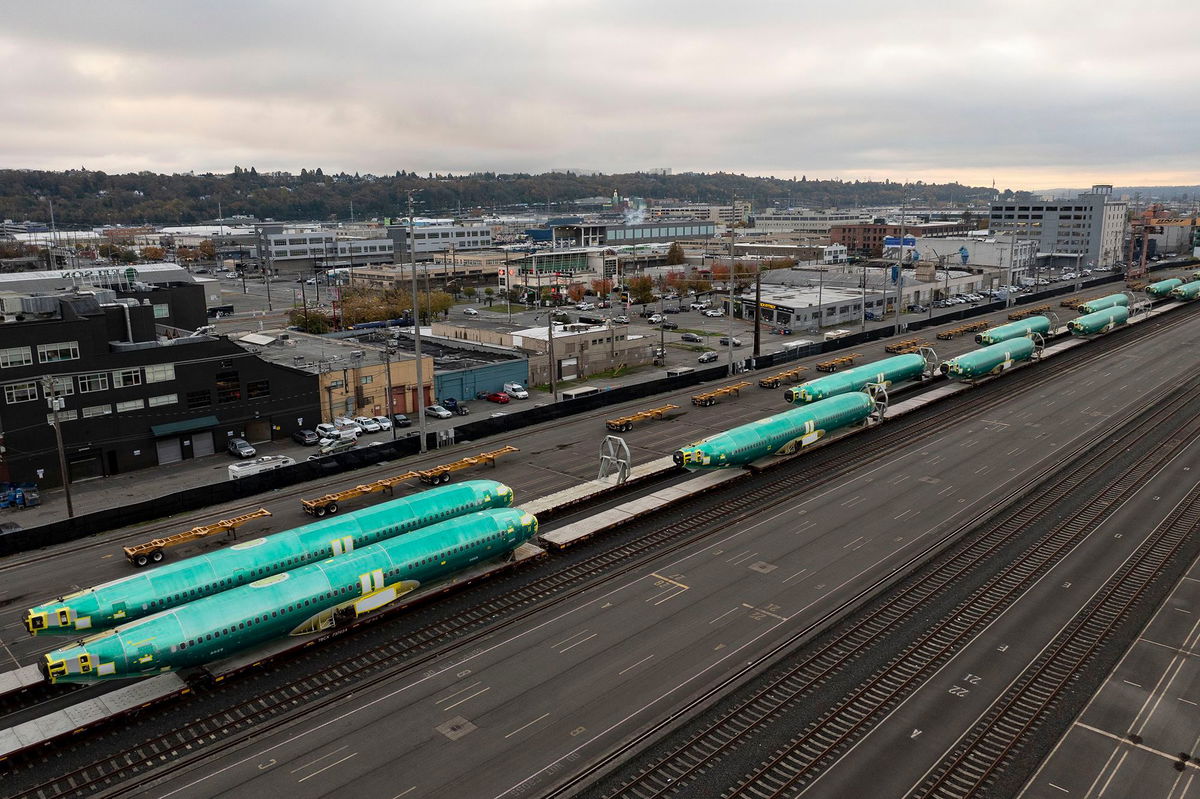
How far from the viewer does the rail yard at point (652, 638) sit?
34312 mm

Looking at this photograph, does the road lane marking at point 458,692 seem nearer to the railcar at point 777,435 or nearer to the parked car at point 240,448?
the railcar at point 777,435

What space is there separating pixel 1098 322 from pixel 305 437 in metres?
132

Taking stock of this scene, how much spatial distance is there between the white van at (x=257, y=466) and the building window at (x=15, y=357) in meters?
18.7

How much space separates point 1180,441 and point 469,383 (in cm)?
7679

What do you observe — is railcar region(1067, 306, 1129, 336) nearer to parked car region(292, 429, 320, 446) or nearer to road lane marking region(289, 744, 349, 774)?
parked car region(292, 429, 320, 446)

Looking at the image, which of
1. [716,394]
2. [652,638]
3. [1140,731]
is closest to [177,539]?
[652,638]

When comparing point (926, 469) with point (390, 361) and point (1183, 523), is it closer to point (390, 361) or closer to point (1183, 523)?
point (1183, 523)

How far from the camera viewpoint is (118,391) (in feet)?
239

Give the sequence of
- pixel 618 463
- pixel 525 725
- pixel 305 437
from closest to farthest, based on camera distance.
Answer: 1. pixel 525 725
2. pixel 618 463
3. pixel 305 437

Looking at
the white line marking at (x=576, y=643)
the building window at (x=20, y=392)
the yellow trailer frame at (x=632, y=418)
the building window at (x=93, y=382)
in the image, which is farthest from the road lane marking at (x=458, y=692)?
the building window at (x=20, y=392)

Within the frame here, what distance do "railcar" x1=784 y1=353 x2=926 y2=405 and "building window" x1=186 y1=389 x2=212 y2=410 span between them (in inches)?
2417

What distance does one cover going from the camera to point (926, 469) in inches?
2854

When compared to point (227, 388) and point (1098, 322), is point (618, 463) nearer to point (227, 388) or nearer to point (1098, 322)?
point (227, 388)

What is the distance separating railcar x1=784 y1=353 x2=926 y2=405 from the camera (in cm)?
8944
